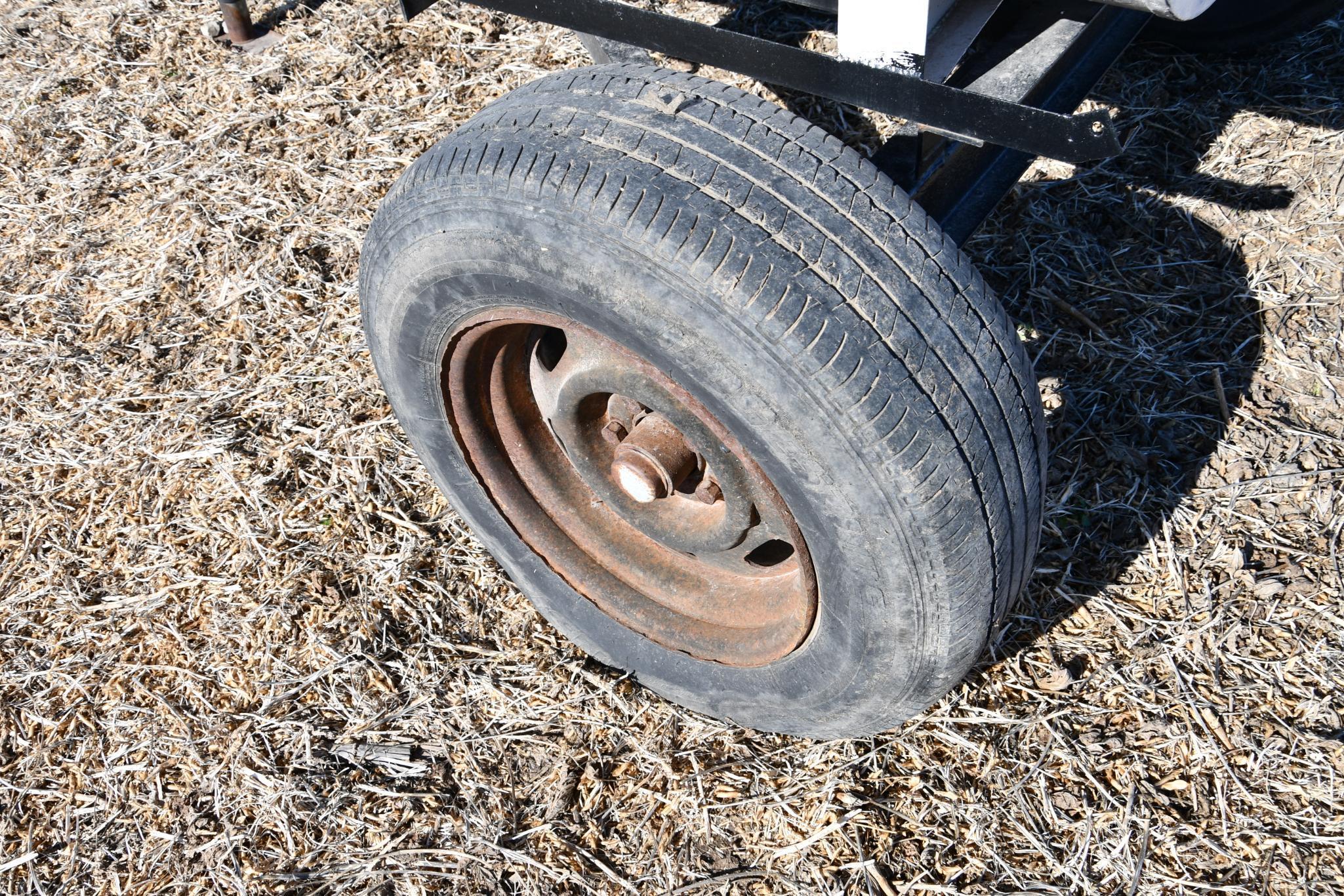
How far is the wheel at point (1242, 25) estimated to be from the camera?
3434mm

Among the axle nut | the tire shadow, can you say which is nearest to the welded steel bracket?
the axle nut

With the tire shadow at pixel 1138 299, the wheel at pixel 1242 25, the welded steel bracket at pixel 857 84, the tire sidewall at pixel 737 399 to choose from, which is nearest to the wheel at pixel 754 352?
the tire sidewall at pixel 737 399

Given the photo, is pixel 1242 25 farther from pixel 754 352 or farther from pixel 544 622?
pixel 544 622

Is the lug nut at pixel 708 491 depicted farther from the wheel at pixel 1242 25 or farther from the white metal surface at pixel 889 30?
the wheel at pixel 1242 25

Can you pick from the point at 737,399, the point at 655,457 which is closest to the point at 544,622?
the point at 655,457

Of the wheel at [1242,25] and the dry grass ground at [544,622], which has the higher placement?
the wheel at [1242,25]

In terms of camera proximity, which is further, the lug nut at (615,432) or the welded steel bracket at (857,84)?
the lug nut at (615,432)

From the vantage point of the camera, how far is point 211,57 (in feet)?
13.9

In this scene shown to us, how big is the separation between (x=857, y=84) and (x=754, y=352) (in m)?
0.65

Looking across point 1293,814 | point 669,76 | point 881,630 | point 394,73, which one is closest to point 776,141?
point 669,76

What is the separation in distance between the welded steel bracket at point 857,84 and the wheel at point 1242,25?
2139 millimetres

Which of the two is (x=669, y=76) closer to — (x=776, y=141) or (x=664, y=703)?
(x=776, y=141)

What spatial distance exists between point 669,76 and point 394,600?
1.51 meters

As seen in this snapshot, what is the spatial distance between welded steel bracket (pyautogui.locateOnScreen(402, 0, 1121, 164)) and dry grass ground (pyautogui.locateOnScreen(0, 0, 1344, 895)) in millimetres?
1203
